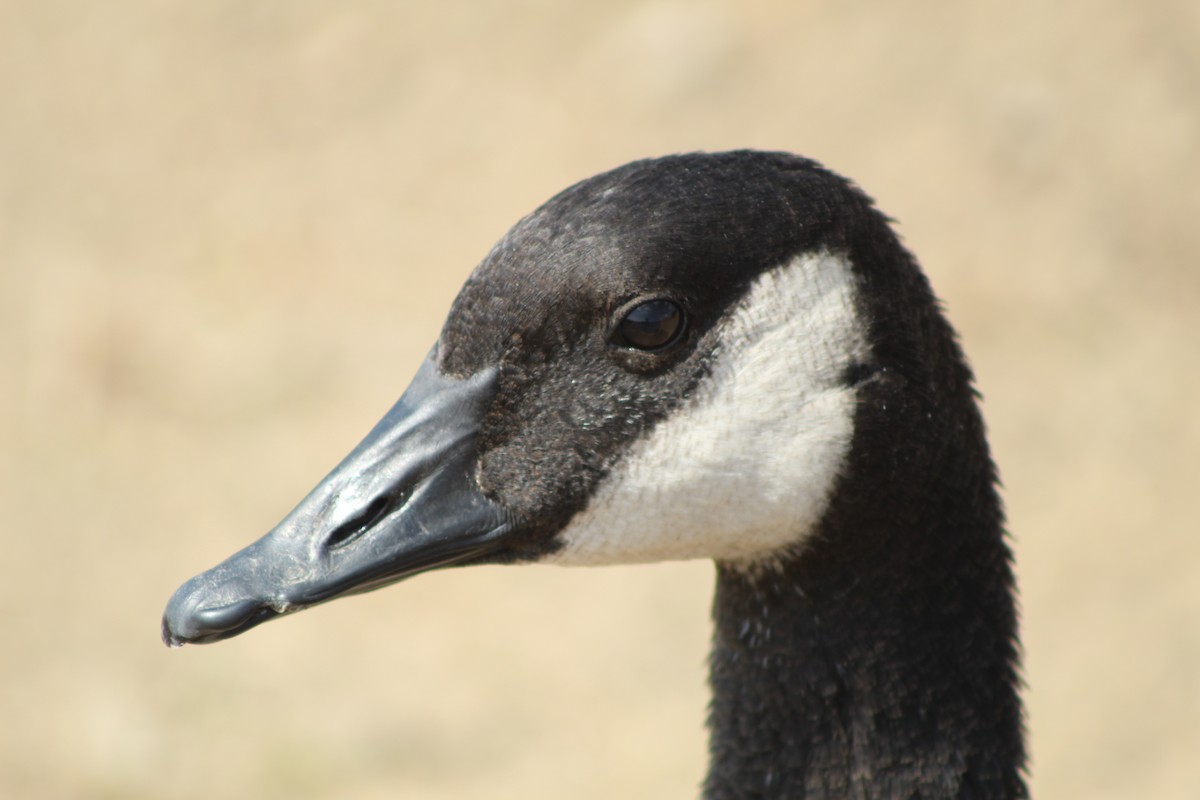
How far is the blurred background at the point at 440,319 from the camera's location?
5762 millimetres

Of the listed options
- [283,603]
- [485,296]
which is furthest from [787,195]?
[283,603]

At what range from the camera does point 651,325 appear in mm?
2414

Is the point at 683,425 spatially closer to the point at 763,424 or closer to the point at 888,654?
the point at 763,424

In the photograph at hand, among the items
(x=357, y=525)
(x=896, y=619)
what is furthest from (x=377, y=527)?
(x=896, y=619)

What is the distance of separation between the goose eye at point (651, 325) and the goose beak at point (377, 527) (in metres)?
0.27

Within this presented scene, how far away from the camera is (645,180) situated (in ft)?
8.07

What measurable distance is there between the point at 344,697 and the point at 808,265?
4079mm

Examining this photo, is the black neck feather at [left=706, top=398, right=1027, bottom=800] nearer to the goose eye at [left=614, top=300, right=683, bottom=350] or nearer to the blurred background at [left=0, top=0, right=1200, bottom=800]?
the goose eye at [left=614, top=300, right=683, bottom=350]

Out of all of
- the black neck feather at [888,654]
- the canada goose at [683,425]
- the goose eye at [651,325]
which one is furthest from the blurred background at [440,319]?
the goose eye at [651,325]

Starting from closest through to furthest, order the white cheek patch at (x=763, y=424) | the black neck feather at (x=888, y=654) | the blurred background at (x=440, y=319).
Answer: the white cheek patch at (x=763, y=424) → the black neck feather at (x=888, y=654) → the blurred background at (x=440, y=319)

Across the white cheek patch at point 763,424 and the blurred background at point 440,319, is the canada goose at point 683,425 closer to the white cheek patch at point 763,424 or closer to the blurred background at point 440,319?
the white cheek patch at point 763,424

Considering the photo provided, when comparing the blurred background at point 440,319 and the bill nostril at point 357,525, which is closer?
the bill nostril at point 357,525

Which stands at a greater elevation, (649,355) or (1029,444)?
(1029,444)

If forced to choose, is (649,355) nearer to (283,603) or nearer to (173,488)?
(283,603)
